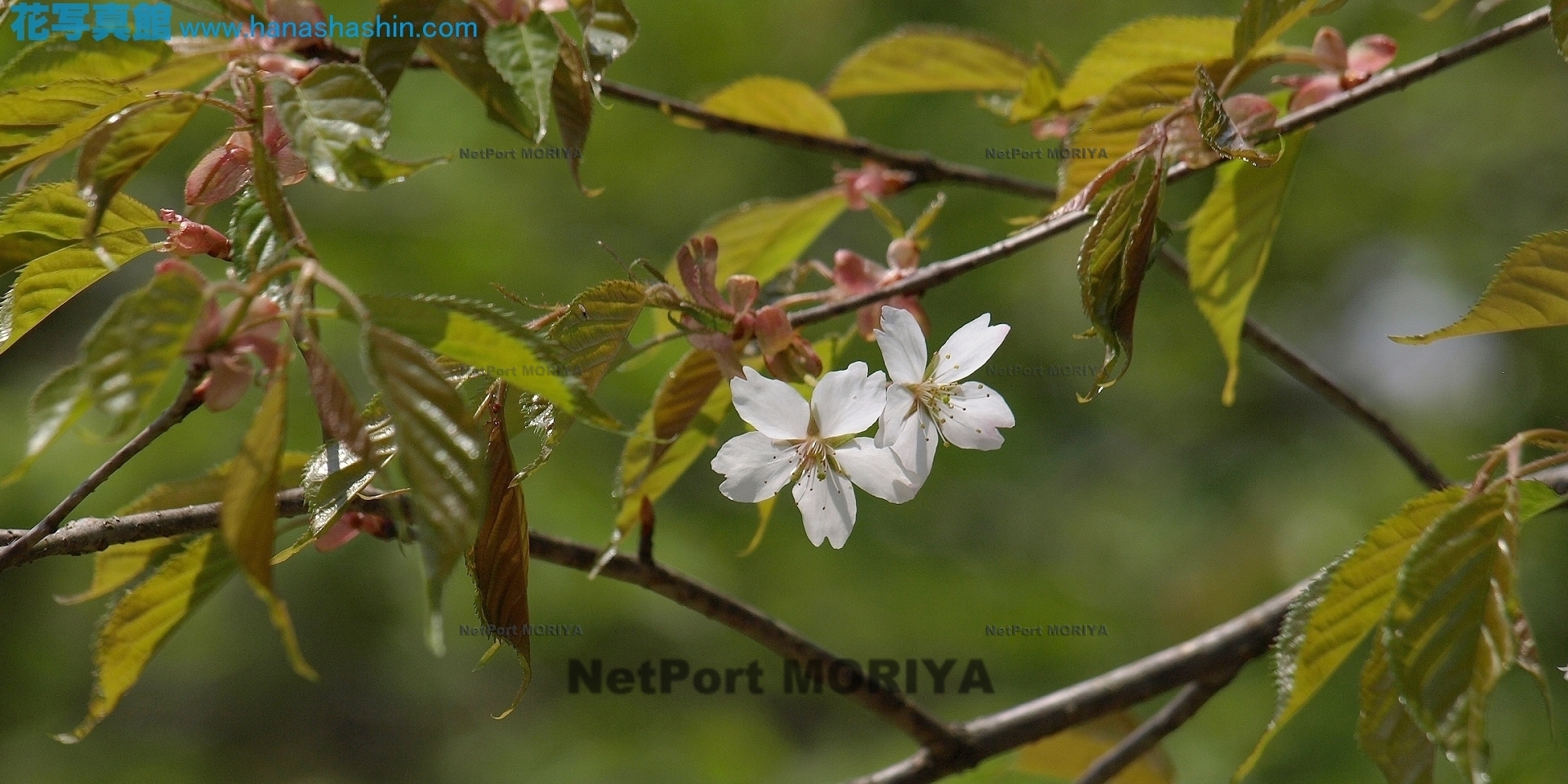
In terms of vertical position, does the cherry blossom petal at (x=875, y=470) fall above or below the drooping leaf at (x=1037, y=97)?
below

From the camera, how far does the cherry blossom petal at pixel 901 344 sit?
53cm

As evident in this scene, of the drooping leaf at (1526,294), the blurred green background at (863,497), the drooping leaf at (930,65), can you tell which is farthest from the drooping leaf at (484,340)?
the blurred green background at (863,497)

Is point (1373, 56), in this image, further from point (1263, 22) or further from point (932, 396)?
point (932, 396)

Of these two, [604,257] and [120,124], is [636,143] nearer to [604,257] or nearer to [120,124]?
[604,257]

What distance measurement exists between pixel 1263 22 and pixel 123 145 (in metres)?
0.51

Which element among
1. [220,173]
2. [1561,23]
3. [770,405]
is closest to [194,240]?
[220,173]

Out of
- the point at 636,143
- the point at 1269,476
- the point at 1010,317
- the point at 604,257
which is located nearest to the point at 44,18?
the point at 604,257

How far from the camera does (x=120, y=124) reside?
40 centimetres

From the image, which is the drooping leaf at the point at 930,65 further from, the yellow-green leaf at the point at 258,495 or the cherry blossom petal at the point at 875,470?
the yellow-green leaf at the point at 258,495

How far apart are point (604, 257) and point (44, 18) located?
130 cm

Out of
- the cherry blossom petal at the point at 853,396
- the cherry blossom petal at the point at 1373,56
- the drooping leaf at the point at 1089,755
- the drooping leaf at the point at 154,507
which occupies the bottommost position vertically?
the drooping leaf at the point at 1089,755

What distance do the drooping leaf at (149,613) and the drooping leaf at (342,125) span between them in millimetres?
181

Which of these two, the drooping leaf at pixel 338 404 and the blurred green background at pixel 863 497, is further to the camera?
the blurred green background at pixel 863 497

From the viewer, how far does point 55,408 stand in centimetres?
32
